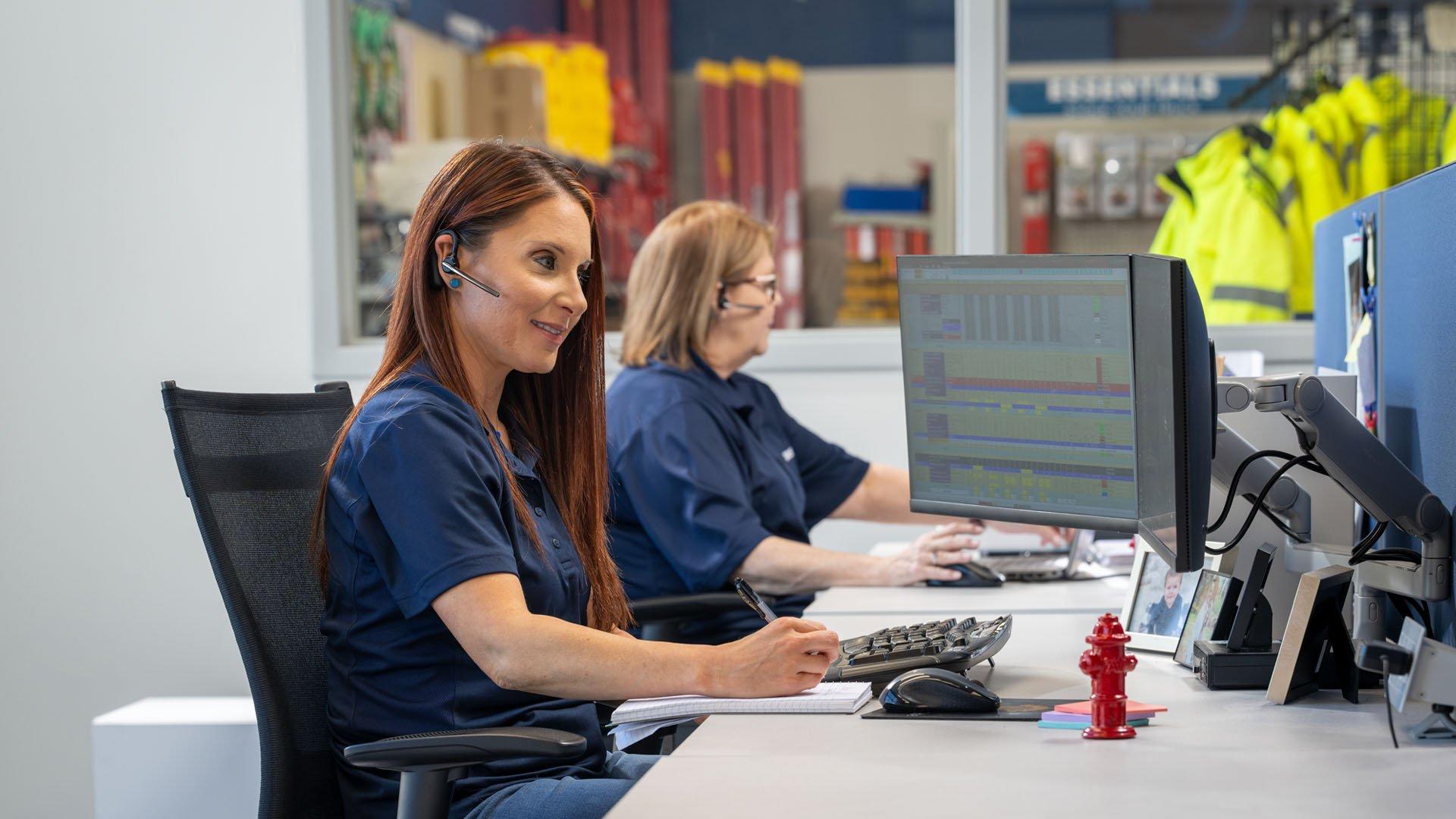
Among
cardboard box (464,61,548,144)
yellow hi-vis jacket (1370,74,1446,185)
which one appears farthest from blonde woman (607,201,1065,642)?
cardboard box (464,61,548,144)

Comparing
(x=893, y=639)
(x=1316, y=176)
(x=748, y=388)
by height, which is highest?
(x=1316, y=176)

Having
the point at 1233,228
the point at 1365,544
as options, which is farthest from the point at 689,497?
the point at 1233,228

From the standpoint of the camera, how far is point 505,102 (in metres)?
4.62

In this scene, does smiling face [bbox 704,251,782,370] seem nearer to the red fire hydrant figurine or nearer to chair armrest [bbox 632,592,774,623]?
chair armrest [bbox 632,592,774,623]

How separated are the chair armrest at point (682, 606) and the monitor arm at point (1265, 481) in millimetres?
923

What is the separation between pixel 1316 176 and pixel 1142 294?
8.52 feet

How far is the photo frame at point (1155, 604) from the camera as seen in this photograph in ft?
5.27

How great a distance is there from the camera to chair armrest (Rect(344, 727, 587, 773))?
1.26 m

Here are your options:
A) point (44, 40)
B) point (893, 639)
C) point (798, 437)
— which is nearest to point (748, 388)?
point (798, 437)

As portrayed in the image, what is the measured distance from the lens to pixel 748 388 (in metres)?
2.61

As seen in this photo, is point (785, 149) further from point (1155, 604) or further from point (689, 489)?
point (1155, 604)

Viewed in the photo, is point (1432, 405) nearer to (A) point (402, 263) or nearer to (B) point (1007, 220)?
(A) point (402, 263)

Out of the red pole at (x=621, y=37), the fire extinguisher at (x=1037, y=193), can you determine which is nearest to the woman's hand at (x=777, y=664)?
the fire extinguisher at (x=1037, y=193)

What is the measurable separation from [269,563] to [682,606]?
0.84 meters
